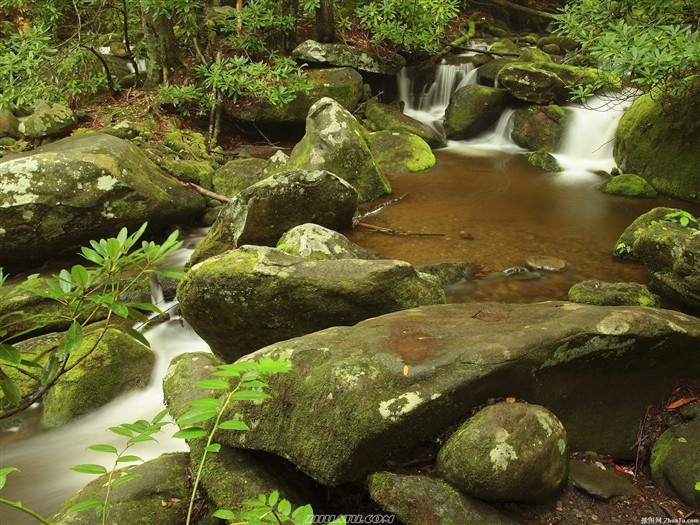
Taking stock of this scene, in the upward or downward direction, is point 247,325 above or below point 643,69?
below

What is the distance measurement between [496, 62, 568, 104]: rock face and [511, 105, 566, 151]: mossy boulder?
281 millimetres

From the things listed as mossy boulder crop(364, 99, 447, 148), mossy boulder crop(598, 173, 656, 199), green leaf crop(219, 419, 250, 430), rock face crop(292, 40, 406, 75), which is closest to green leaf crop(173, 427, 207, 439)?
green leaf crop(219, 419, 250, 430)

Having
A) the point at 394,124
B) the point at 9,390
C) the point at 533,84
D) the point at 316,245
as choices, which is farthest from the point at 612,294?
the point at 533,84

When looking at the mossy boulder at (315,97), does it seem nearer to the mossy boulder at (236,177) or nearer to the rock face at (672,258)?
the mossy boulder at (236,177)

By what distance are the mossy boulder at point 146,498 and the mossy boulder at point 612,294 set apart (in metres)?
3.84

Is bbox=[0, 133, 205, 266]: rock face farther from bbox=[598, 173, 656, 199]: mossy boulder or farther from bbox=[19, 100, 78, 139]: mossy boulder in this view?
bbox=[598, 173, 656, 199]: mossy boulder

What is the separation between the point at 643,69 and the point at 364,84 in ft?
26.5

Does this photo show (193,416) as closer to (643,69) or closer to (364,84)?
(643,69)

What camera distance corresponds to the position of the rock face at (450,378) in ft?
8.50

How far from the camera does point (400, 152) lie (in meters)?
10.2

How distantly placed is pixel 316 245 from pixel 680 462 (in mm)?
3484

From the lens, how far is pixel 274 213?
19.9 ft

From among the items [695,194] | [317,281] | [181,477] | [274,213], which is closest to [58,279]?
[181,477]

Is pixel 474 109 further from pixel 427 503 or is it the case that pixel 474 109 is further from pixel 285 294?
pixel 427 503
